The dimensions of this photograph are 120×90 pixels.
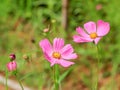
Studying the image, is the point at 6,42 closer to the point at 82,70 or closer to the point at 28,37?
the point at 28,37

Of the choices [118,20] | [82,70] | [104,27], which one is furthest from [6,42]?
[104,27]

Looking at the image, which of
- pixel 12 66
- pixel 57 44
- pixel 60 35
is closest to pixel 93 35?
pixel 57 44

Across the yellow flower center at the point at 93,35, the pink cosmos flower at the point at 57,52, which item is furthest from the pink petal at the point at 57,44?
the yellow flower center at the point at 93,35

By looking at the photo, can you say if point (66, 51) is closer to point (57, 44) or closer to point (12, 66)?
point (57, 44)

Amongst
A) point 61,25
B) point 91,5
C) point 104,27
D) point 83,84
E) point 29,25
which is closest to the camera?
point 104,27

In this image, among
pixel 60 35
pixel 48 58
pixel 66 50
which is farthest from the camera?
pixel 60 35

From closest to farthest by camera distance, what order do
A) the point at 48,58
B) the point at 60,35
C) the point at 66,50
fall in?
the point at 48,58, the point at 66,50, the point at 60,35

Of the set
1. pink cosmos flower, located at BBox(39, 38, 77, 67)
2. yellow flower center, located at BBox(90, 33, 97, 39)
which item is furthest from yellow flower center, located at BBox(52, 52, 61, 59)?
yellow flower center, located at BBox(90, 33, 97, 39)
